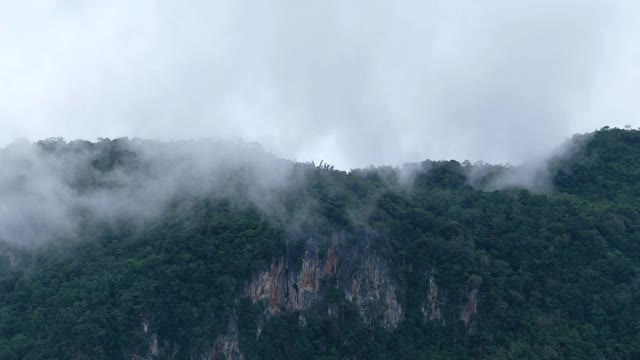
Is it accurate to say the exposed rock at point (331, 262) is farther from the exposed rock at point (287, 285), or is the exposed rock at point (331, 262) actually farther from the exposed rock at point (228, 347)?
the exposed rock at point (228, 347)

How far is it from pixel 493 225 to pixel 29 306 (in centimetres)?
3672

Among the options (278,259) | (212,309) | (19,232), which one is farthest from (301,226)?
(19,232)

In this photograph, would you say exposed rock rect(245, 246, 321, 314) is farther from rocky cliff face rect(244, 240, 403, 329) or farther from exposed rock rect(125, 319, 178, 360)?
exposed rock rect(125, 319, 178, 360)

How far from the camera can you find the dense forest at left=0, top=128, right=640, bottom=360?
8794cm

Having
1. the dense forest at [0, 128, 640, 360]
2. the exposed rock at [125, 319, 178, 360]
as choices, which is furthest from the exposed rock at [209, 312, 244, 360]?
the exposed rock at [125, 319, 178, 360]

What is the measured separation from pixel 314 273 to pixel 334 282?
5.49ft

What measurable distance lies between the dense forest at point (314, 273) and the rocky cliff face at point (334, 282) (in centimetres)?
10

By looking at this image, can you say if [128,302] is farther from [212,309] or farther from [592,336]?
[592,336]

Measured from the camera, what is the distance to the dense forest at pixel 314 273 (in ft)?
289

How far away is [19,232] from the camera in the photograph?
317ft

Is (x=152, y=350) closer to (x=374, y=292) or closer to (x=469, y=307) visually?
(x=374, y=292)

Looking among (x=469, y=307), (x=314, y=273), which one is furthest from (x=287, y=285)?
(x=469, y=307)

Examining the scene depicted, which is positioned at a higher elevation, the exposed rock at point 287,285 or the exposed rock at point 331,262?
the exposed rock at point 331,262

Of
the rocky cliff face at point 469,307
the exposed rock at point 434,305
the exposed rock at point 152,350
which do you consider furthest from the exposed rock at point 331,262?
the exposed rock at point 152,350
